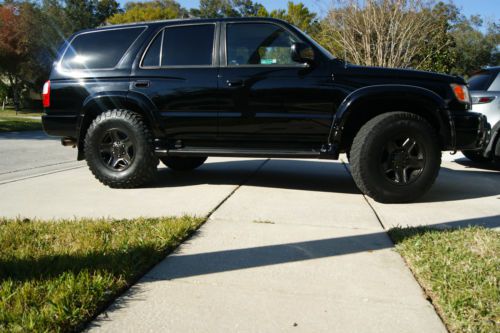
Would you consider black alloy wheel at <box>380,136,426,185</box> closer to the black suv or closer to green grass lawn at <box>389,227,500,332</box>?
the black suv

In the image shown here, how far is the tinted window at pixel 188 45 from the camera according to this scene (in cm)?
534

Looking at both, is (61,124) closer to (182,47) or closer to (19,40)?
(182,47)

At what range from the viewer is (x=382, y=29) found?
14359 mm

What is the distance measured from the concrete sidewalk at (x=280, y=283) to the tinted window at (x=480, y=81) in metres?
4.62

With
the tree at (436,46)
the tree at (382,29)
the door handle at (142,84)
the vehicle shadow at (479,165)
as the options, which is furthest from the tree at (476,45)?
the door handle at (142,84)

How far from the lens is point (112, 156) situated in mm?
5508

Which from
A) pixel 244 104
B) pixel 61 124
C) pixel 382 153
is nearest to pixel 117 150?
pixel 61 124

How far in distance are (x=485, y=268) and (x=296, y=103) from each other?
2.74m

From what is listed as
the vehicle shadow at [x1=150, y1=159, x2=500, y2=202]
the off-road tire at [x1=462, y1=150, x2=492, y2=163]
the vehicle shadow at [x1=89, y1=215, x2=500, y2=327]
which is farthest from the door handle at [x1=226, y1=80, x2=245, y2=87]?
the off-road tire at [x1=462, y1=150, x2=492, y2=163]

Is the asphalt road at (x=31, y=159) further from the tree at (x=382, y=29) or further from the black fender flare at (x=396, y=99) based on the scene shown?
the tree at (x=382, y=29)

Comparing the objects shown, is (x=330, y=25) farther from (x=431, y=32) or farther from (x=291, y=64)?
(x=291, y=64)

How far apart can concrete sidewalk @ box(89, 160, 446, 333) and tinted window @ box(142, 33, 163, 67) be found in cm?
217

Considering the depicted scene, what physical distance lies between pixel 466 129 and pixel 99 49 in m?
4.41

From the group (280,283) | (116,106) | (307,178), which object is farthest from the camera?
(307,178)
